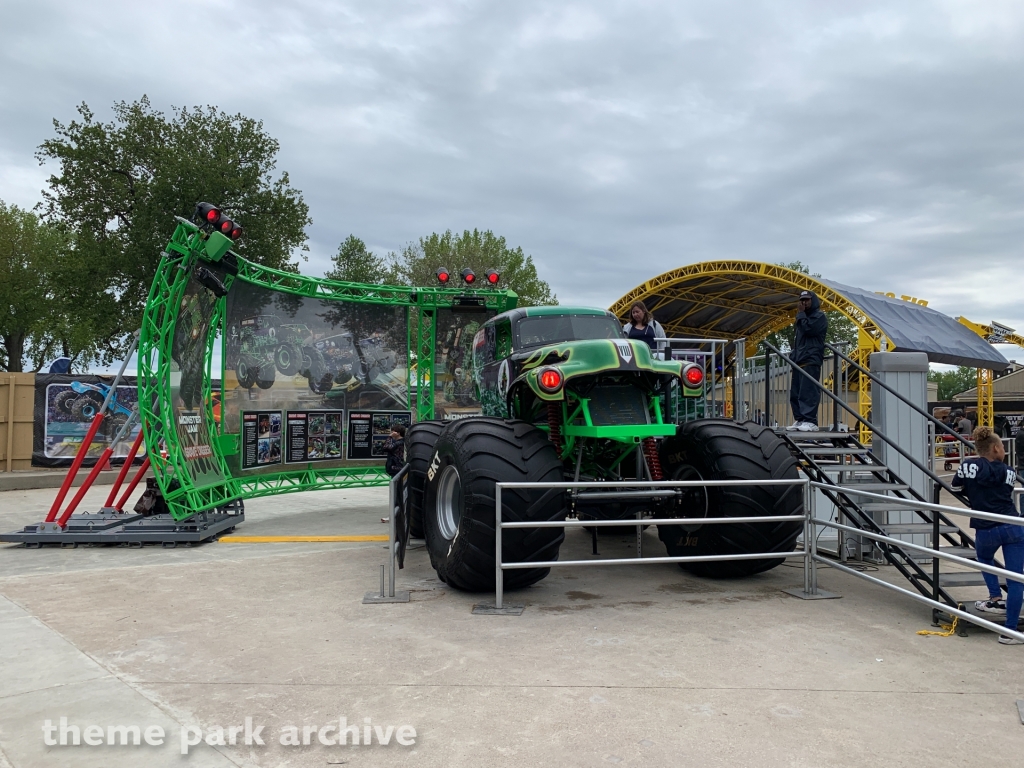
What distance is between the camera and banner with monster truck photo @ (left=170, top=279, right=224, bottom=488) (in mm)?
9570

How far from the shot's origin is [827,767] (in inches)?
131

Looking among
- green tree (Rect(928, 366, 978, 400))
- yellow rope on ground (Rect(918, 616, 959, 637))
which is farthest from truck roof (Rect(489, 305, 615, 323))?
green tree (Rect(928, 366, 978, 400))

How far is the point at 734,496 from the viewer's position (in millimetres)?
6344

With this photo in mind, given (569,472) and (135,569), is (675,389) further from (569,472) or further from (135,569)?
(135,569)

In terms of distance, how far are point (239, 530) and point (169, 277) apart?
3.60 metres

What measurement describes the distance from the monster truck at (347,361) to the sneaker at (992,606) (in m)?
9.57

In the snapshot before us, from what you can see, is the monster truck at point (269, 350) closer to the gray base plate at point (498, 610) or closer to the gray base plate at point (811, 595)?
the gray base plate at point (498, 610)

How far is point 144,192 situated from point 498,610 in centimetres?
2000

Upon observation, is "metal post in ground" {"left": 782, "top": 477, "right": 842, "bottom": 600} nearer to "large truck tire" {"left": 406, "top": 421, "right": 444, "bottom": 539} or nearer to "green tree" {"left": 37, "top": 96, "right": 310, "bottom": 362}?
"large truck tire" {"left": 406, "top": 421, "right": 444, "bottom": 539}

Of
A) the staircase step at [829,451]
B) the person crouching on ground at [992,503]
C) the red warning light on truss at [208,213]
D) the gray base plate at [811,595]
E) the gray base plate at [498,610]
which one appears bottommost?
the gray base plate at [498,610]

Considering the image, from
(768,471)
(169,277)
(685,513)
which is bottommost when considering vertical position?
(685,513)

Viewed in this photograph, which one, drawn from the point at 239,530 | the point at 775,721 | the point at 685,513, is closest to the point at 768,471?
the point at 685,513

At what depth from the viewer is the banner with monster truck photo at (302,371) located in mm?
11070

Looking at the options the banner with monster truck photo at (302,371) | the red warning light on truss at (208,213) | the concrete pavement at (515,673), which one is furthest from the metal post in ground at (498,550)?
the banner with monster truck photo at (302,371)
